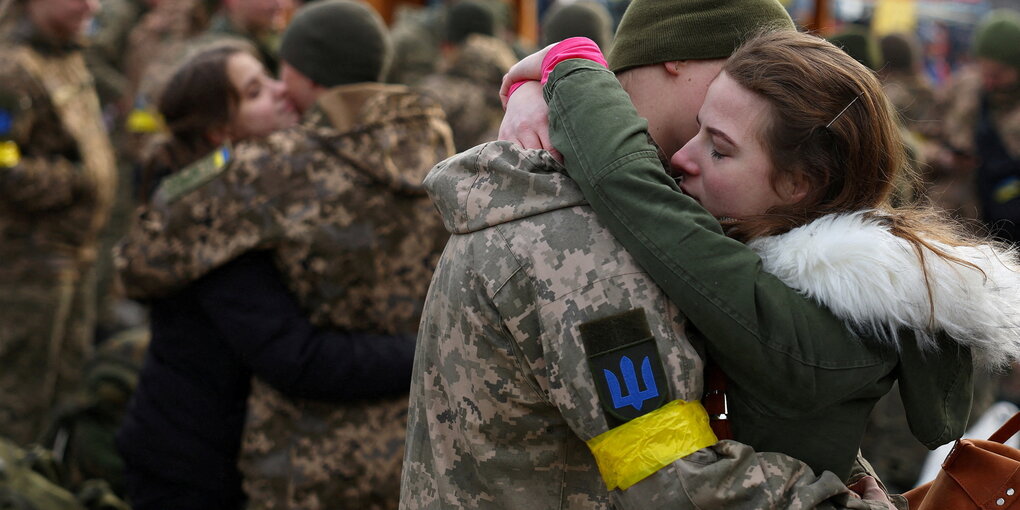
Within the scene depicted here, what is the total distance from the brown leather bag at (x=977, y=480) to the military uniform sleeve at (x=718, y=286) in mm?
325

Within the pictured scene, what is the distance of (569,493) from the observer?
1.52 meters

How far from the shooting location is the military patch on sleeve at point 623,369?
4.48ft

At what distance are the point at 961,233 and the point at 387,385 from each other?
162cm

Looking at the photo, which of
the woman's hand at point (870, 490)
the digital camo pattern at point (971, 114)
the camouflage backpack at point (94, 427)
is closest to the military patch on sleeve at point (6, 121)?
the camouflage backpack at point (94, 427)

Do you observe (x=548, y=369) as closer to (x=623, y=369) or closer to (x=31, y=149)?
(x=623, y=369)

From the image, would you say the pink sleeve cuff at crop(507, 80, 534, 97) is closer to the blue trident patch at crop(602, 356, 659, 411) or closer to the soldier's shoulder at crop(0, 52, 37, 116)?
the blue trident patch at crop(602, 356, 659, 411)

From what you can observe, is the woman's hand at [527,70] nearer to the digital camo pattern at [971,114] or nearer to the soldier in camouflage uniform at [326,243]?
the soldier in camouflage uniform at [326,243]

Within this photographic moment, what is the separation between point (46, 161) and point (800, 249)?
4.53m

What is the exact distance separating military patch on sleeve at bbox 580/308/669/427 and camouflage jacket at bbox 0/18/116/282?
430 cm

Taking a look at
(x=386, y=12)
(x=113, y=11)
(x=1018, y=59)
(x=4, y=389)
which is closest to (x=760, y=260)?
(x=4, y=389)

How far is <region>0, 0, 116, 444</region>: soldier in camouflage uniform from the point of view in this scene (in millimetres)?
4934

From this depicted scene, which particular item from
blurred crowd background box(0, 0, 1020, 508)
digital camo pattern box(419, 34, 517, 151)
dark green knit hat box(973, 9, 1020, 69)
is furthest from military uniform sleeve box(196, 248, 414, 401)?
dark green knit hat box(973, 9, 1020, 69)

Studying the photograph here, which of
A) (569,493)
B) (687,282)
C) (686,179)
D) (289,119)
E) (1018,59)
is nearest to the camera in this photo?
(687,282)

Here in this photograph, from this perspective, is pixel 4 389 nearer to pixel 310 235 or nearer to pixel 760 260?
pixel 310 235
